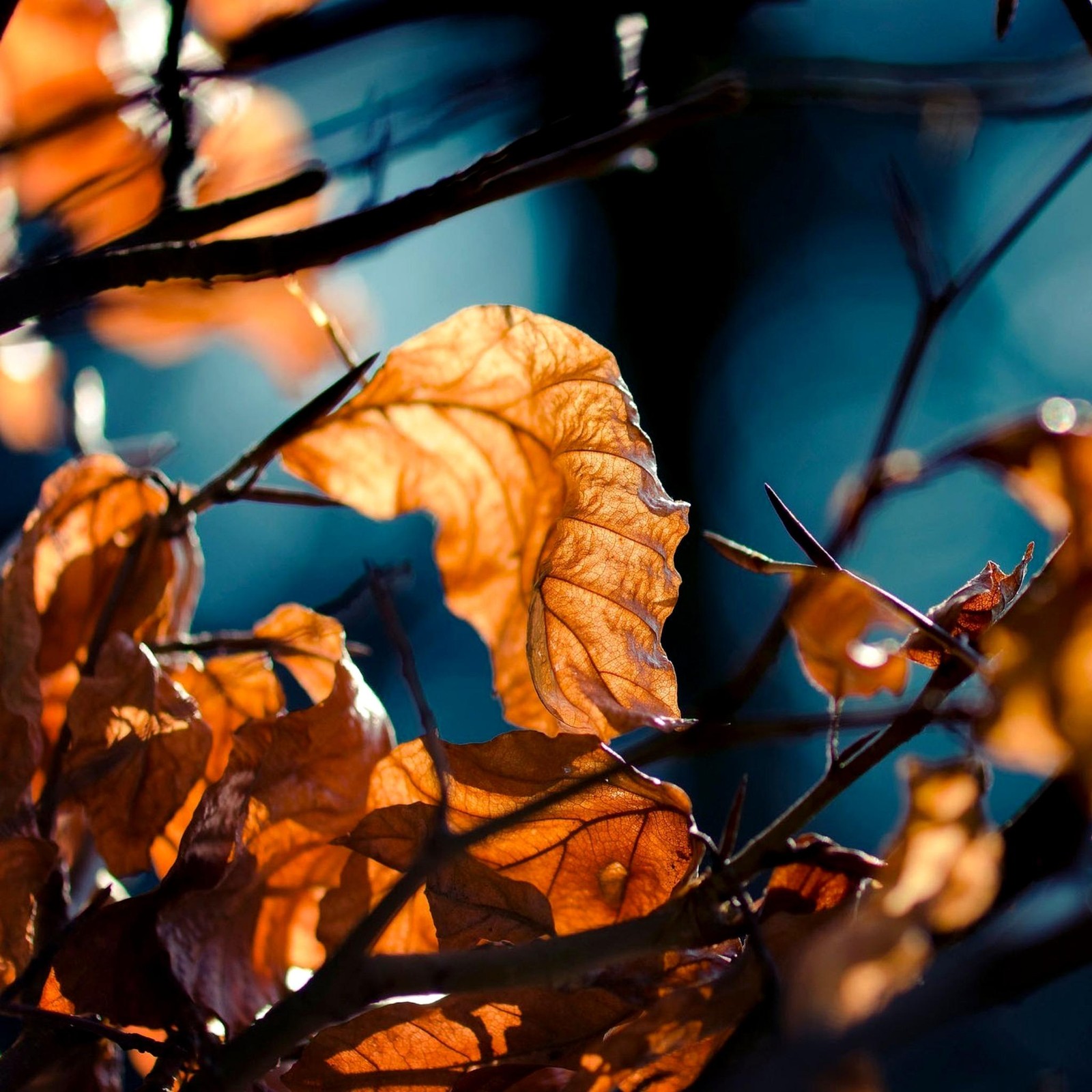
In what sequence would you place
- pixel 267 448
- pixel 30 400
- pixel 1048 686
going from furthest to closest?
pixel 30 400 → pixel 267 448 → pixel 1048 686

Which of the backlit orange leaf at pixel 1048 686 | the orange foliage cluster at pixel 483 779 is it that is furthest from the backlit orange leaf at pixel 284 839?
the backlit orange leaf at pixel 1048 686

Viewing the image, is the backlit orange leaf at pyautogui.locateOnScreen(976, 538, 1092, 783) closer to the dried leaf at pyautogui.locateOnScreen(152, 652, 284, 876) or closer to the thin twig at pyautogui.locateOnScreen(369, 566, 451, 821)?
the thin twig at pyautogui.locateOnScreen(369, 566, 451, 821)

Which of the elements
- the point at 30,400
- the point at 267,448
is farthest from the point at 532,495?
the point at 30,400

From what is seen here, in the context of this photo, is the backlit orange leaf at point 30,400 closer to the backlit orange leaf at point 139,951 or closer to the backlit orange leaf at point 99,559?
the backlit orange leaf at point 99,559

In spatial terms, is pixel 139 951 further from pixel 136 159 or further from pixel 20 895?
pixel 136 159

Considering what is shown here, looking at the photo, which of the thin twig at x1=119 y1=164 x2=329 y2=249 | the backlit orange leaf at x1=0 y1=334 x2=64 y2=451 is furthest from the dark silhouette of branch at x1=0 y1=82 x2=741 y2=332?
the backlit orange leaf at x1=0 y1=334 x2=64 y2=451
